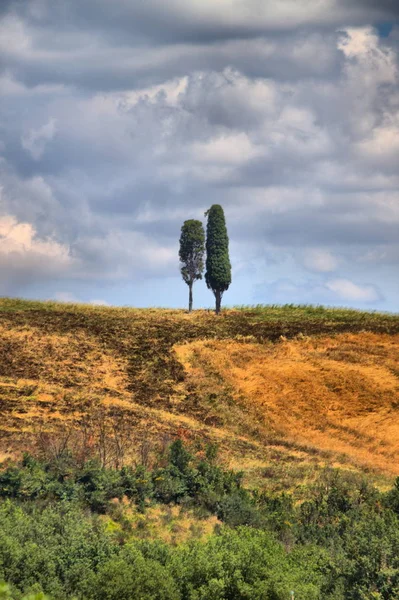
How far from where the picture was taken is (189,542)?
26172 mm

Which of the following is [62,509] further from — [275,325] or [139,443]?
[275,325]

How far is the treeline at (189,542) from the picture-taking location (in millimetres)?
19938

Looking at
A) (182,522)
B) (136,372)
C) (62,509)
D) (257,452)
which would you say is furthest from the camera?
(136,372)

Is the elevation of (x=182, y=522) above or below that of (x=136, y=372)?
below

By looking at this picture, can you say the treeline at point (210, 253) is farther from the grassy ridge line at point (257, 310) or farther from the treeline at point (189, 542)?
the treeline at point (189, 542)

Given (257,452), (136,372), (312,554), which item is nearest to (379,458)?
(257,452)

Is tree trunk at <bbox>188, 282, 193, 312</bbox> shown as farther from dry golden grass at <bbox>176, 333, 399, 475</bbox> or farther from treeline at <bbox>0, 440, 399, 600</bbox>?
treeline at <bbox>0, 440, 399, 600</bbox>

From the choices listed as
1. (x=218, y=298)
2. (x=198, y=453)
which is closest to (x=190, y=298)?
(x=218, y=298)

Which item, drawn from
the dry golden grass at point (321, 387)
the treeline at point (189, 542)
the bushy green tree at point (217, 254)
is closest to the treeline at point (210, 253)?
the bushy green tree at point (217, 254)

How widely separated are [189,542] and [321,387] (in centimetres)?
3405

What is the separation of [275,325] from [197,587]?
5216 centimetres

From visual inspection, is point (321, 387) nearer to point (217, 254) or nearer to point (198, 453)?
point (198, 453)

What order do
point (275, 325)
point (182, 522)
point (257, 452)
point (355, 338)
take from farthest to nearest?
1. point (275, 325)
2. point (355, 338)
3. point (257, 452)
4. point (182, 522)

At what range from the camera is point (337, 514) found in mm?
32812
